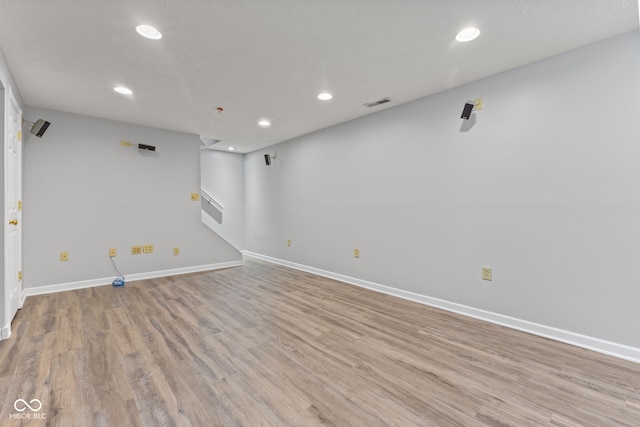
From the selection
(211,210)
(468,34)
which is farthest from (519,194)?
(211,210)

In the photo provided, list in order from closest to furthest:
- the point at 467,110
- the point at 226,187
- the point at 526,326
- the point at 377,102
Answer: the point at 526,326, the point at 467,110, the point at 377,102, the point at 226,187

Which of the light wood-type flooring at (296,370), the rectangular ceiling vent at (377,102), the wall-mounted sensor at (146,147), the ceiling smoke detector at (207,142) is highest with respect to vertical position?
the ceiling smoke detector at (207,142)

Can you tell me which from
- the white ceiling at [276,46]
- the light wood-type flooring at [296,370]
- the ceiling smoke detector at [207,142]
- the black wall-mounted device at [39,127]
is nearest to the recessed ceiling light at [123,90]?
the white ceiling at [276,46]

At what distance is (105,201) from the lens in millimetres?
4250

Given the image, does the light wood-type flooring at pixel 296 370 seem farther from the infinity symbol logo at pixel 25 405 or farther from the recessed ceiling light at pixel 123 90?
the recessed ceiling light at pixel 123 90

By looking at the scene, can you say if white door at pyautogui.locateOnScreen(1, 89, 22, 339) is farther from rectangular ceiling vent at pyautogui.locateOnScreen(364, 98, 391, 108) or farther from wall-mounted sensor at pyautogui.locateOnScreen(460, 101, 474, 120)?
wall-mounted sensor at pyautogui.locateOnScreen(460, 101, 474, 120)

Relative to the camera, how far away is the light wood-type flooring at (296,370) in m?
1.57

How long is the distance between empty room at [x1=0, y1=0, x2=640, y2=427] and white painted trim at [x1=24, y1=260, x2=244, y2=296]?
32 mm

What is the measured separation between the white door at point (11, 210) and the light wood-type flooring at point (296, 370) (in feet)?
0.81

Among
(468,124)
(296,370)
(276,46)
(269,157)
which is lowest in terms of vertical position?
(296,370)

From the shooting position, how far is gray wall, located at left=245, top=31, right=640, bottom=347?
2.21 m

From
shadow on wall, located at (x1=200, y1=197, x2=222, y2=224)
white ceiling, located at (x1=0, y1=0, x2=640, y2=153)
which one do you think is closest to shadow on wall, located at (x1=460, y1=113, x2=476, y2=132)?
white ceiling, located at (x1=0, y1=0, x2=640, y2=153)

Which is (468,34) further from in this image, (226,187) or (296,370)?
(226,187)

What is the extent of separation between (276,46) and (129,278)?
4.09 metres
